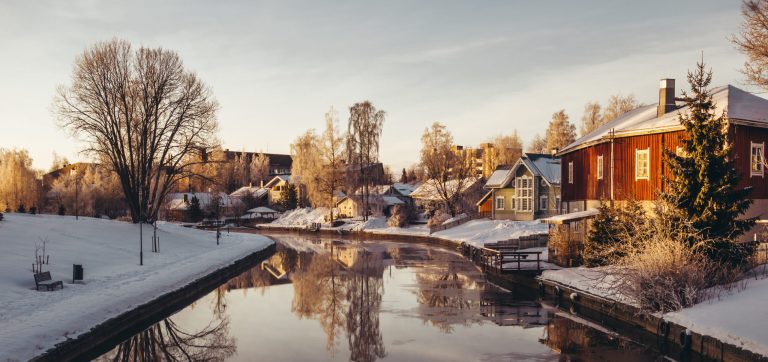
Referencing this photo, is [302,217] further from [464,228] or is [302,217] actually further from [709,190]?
[709,190]

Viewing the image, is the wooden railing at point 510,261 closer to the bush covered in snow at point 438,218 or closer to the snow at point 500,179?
the snow at point 500,179

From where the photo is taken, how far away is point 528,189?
57.8 m

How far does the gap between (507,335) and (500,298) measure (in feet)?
22.5

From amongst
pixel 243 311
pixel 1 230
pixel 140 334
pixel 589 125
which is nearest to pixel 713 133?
pixel 243 311

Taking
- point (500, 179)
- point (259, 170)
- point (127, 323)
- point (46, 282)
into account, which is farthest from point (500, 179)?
point (259, 170)

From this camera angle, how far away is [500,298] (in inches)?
987

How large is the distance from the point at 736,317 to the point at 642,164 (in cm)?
1571

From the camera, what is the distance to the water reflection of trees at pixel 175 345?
16.2 m

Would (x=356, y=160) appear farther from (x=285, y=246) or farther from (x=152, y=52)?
(x=152, y=52)

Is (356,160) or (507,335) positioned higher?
(356,160)

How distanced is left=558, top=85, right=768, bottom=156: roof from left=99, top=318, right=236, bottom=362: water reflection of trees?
21.2m

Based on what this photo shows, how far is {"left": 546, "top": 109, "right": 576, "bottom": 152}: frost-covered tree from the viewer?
85.2 m

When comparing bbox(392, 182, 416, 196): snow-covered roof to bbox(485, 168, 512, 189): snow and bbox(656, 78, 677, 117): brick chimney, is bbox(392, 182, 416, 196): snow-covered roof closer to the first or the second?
bbox(485, 168, 512, 189): snow

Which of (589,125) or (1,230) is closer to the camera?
(1,230)
